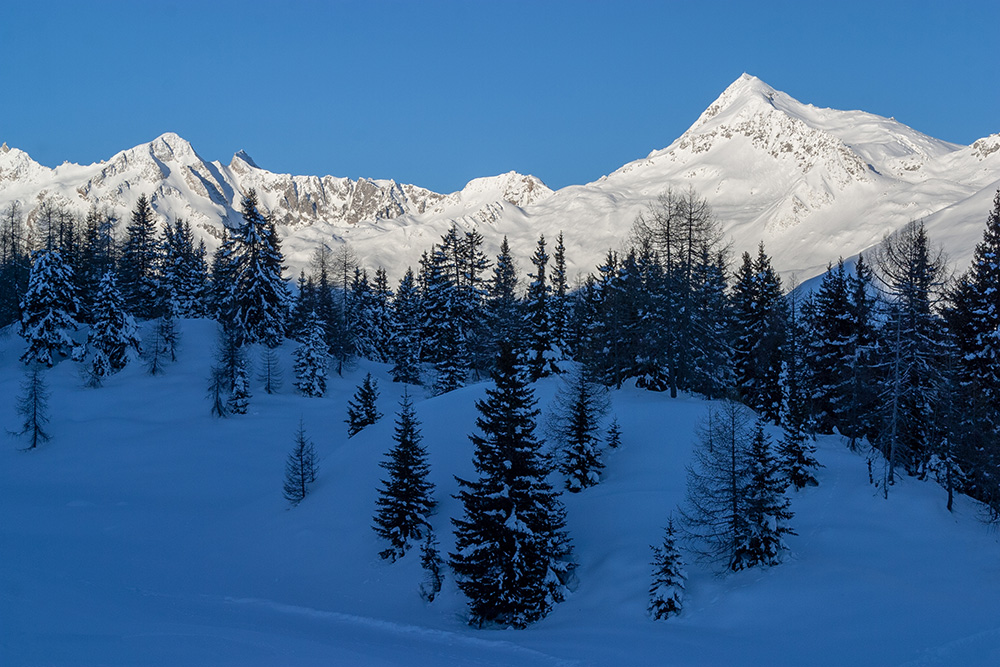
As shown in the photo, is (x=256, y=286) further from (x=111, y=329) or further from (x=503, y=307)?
(x=503, y=307)

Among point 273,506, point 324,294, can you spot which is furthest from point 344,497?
point 324,294

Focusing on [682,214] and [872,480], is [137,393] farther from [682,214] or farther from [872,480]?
[872,480]

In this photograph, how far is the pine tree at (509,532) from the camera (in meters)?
22.4

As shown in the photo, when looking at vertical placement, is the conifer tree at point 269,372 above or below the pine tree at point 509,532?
above

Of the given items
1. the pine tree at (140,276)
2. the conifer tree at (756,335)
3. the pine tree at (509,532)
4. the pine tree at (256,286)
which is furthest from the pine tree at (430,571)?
the pine tree at (140,276)

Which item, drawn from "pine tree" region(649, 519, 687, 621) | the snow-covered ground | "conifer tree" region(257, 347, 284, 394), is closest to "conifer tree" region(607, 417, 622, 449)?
the snow-covered ground

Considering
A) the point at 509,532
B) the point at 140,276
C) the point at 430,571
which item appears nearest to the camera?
the point at 509,532

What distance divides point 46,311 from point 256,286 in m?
15.6

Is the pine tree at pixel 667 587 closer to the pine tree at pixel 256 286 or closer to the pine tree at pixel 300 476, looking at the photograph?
the pine tree at pixel 300 476

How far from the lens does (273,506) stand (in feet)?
121

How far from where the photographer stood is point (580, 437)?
29172 mm

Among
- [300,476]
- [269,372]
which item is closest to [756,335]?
[300,476]

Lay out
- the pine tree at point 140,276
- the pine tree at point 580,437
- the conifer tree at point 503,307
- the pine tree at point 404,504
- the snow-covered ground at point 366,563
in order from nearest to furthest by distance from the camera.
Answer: the snow-covered ground at point 366,563
the pine tree at point 404,504
the pine tree at point 580,437
the conifer tree at point 503,307
the pine tree at point 140,276

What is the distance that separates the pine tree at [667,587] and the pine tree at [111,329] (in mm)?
47739
